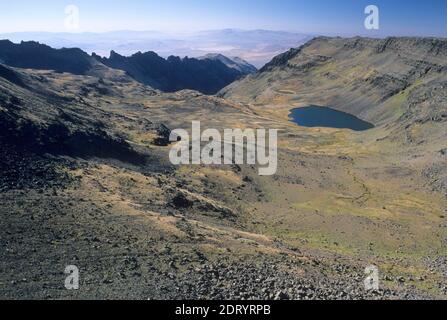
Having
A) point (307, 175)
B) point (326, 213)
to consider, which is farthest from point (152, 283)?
point (307, 175)

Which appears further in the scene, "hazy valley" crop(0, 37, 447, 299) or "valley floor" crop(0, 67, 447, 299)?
"hazy valley" crop(0, 37, 447, 299)

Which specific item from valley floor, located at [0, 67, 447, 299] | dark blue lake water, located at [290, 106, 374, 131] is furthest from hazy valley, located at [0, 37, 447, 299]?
dark blue lake water, located at [290, 106, 374, 131]

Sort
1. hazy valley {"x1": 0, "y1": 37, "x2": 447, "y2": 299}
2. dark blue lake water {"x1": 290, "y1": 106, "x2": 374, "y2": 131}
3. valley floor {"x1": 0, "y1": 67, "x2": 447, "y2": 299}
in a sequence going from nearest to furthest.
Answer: valley floor {"x1": 0, "y1": 67, "x2": 447, "y2": 299}, hazy valley {"x1": 0, "y1": 37, "x2": 447, "y2": 299}, dark blue lake water {"x1": 290, "y1": 106, "x2": 374, "y2": 131}

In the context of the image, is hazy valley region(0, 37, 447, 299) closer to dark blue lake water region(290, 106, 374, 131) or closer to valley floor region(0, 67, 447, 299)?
valley floor region(0, 67, 447, 299)

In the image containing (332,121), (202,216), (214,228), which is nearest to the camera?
(214,228)

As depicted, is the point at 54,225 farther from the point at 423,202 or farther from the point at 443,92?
the point at 443,92

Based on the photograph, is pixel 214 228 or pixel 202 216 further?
pixel 202 216

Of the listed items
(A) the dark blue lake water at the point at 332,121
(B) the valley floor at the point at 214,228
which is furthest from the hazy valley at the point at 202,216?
(A) the dark blue lake water at the point at 332,121

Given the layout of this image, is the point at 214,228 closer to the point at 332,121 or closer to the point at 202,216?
the point at 202,216

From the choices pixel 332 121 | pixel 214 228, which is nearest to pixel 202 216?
pixel 214 228

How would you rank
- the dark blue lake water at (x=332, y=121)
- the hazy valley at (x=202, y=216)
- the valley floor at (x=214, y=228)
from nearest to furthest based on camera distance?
the valley floor at (x=214, y=228), the hazy valley at (x=202, y=216), the dark blue lake water at (x=332, y=121)

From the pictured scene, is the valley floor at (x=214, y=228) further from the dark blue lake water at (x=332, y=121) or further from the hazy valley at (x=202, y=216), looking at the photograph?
the dark blue lake water at (x=332, y=121)
